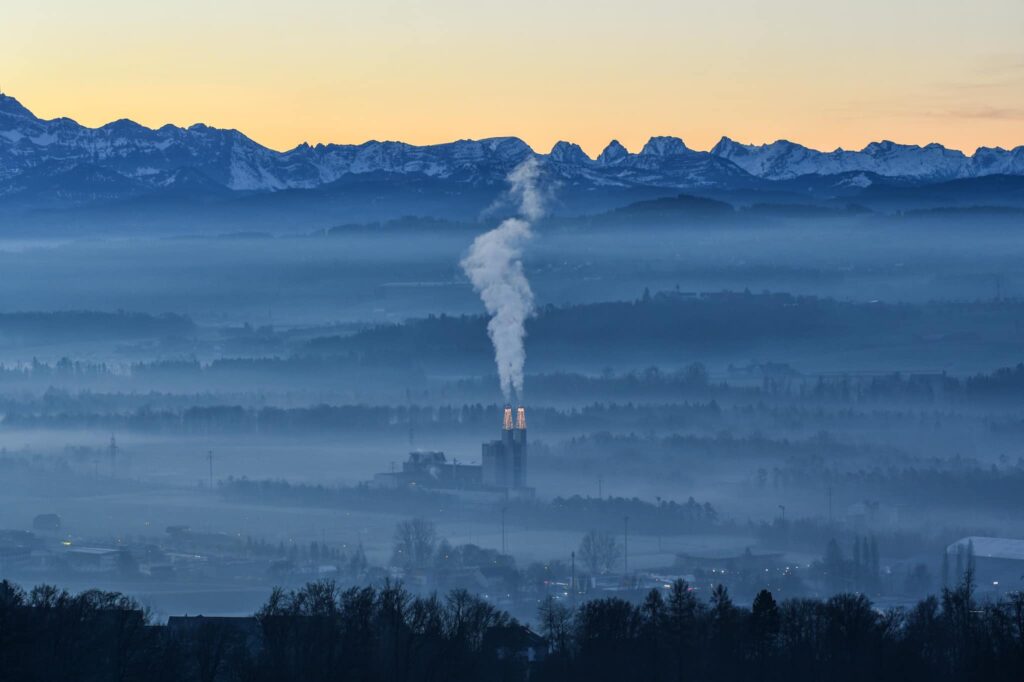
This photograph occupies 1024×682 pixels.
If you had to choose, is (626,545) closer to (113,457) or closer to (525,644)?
(525,644)

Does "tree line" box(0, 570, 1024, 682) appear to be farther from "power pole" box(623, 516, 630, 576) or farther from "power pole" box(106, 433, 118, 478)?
"power pole" box(106, 433, 118, 478)

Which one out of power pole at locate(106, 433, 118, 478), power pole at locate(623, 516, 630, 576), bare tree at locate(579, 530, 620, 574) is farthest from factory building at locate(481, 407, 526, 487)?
power pole at locate(106, 433, 118, 478)

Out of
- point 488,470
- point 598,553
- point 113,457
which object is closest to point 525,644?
Answer: point 598,553

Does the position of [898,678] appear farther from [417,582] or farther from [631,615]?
[417,582]

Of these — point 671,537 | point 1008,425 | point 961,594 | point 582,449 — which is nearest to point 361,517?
point 671,537

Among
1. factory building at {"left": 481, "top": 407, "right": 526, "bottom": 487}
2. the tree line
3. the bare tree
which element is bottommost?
the tree line

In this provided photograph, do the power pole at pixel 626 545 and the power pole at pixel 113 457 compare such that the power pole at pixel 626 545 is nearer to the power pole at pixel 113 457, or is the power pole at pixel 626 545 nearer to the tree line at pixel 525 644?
the tree line at pixel 525 644
